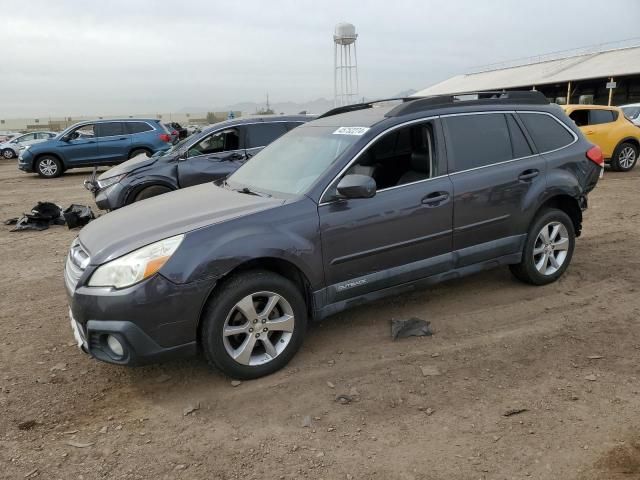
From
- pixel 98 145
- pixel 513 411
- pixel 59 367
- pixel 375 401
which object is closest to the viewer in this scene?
pixel 513 411

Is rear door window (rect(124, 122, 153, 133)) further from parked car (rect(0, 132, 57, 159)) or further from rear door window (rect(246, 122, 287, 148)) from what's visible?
parked car (rect(0, 132, 57, 159))

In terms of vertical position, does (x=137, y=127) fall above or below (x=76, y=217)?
above

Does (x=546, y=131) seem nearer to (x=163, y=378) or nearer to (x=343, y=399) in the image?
(x=343, y=399)

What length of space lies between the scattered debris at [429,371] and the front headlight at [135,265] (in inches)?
72.0

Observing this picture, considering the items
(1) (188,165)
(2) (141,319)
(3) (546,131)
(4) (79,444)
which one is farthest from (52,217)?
(3) (546,131)

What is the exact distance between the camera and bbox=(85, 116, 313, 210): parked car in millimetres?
8039

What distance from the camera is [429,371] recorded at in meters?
3.54

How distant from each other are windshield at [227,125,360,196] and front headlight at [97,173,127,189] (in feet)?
13.9

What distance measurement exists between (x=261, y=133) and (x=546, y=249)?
5095 mm

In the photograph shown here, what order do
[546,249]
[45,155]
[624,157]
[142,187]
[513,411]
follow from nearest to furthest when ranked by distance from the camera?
[513,411] → [546,249] → [142,187] → [624,157] → [45,155]

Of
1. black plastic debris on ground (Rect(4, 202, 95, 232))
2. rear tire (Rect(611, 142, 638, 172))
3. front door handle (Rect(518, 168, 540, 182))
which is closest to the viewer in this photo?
front door handle (Rect(518, 168, 540, 182))

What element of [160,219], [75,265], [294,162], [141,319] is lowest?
[141,319]

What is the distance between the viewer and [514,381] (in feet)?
11.1

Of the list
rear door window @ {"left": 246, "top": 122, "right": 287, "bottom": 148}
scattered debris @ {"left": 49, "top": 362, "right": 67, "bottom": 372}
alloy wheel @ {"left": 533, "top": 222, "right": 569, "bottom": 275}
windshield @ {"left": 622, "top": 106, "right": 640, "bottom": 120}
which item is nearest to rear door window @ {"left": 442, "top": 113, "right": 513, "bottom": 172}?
alloy wheel @ {"left": 533, "top": 222, "right": 569, "bottom": 275}
